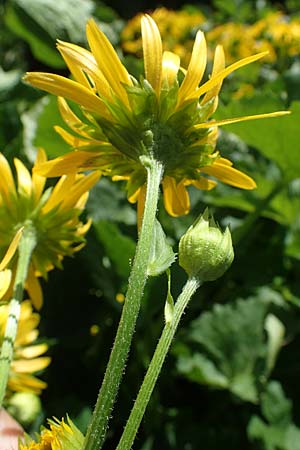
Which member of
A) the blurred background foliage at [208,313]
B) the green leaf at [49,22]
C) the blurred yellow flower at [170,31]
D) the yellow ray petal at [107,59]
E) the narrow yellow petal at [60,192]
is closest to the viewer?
the yellow ray petal at [107,59]

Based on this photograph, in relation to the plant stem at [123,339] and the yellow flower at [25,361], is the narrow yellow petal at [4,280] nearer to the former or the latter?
the plant stem at [123,339]

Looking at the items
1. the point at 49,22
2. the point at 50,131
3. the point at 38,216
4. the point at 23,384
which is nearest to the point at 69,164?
the point at 38,216

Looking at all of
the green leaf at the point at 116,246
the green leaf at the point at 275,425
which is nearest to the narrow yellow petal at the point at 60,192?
the green leaf at the point at 116,246

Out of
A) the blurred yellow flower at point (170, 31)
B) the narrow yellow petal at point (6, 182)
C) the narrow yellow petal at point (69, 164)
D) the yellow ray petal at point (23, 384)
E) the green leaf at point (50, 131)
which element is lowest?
the blurred yellow flower at point (170, 31)

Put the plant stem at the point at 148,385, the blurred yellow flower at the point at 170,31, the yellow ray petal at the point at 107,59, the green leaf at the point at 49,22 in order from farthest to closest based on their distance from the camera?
the blurred yellow flower at the point at 170,31 < the green leaf at the point at 49,22 < the yellow ray petal at the point at 107,59 < the plant stem at the point at 148,385

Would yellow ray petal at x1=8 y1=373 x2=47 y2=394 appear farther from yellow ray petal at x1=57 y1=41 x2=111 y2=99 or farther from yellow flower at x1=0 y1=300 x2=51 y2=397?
yellow ray petal at x1=57 y1=41 x2=111 y2=99

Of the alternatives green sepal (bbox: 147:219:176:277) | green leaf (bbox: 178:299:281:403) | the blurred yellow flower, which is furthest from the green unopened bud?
the blurred yellow flower
